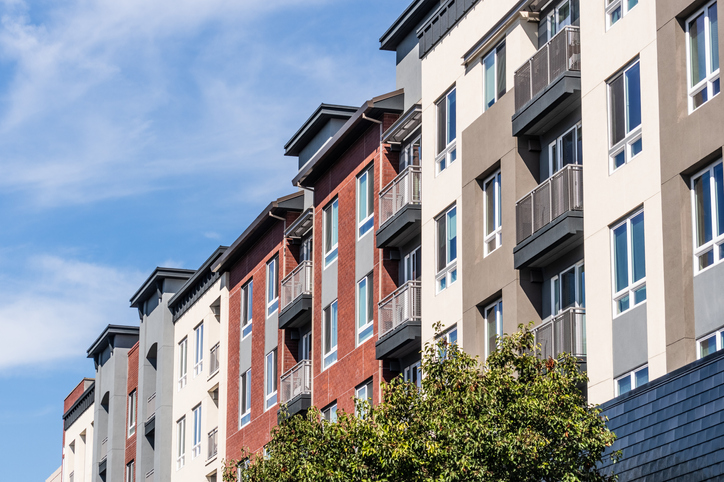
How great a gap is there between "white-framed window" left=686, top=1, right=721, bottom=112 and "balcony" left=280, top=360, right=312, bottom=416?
70.8 ft

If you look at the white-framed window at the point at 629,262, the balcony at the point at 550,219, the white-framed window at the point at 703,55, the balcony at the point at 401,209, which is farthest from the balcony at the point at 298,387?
the white-framed window at the point at 703,55

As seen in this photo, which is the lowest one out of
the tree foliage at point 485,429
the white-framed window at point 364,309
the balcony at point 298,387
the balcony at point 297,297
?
the tree foliage at point 485,429

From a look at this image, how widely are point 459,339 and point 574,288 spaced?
5058 mm

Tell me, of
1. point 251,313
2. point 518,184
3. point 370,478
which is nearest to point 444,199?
point 518,184

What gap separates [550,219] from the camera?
1096 inches

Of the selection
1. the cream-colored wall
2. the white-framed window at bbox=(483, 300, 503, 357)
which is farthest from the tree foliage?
the white-framed window at bbox=(483, 300, 503, 357)

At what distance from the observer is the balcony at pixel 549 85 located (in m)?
27.6

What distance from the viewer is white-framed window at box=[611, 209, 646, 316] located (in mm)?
24359

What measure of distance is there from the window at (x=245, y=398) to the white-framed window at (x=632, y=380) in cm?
2479

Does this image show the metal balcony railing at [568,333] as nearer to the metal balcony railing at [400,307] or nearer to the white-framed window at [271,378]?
the metal balcony railing at [400,307]

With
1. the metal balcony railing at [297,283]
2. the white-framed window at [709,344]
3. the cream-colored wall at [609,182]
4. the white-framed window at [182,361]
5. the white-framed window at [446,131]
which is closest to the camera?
the white-framed window at [709,344]

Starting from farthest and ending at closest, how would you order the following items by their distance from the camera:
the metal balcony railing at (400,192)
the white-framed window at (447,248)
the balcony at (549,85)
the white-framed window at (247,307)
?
the white-framed window at (247,307), the metal balcony railing at (400,192), the white-framed window at (447,248), the balcony at (549,85)

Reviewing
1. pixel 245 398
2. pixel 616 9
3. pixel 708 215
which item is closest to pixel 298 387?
pixel 245 398

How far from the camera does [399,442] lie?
2183cm
